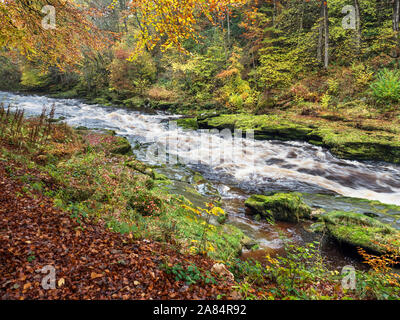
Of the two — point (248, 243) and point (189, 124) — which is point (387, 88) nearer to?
point (189, 124)

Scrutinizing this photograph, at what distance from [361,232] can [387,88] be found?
36.0ft

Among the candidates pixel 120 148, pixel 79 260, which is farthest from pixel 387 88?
pixel 79 260

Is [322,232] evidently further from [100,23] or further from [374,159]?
[100,23]

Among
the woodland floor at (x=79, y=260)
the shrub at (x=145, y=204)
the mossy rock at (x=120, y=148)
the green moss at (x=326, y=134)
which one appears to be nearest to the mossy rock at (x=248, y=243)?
the woodland floor at (x=79, y=260)

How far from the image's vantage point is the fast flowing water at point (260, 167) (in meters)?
7.57

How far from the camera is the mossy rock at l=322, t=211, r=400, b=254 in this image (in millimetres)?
4227

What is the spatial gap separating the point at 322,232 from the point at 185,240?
12.1 ft

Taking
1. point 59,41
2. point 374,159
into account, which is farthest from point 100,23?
point 374,159

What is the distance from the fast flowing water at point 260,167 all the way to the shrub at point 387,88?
15.5 ft

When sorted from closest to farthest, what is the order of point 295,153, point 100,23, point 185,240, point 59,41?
point 185,240 → point 59,41 → point 295,153 → point 100,23

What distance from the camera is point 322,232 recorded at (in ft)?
17.3

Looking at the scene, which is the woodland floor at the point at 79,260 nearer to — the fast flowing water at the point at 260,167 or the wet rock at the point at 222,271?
the wet rock at the point at 222,271

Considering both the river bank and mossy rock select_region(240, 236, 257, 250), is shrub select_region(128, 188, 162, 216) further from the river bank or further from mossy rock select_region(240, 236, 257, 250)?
mossy rock select_region(240, 236, 257, 250)

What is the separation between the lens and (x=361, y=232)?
452 cm
